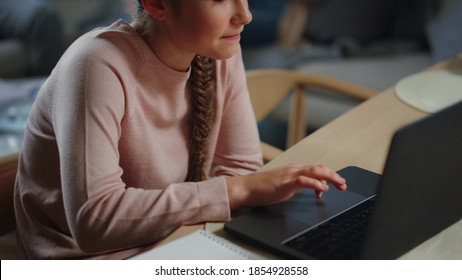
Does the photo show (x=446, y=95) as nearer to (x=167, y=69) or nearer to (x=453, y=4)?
(x=167, y=69)

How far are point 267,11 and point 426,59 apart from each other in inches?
31.6

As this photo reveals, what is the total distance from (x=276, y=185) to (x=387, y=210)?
258 millimetres

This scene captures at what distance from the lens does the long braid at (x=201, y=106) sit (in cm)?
119

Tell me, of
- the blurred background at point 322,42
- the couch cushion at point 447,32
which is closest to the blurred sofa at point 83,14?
the blurred background at point 322,42

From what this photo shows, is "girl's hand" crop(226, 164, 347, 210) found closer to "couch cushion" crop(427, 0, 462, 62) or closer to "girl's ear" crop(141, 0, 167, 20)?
"girl's ear" crop(141, 0, 167, 20)

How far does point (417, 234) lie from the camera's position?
90 cm

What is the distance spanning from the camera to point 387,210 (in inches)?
30.2

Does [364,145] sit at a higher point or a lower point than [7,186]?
higher

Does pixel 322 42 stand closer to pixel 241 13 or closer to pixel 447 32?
pixel 447 32

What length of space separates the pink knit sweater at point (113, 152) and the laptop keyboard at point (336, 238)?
14 centimetres

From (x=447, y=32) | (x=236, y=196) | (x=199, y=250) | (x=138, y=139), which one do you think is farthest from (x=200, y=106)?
(x=447, y=32)

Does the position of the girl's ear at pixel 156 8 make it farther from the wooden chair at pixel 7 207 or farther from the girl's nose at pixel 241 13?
the wooden chair at pixel 7 207

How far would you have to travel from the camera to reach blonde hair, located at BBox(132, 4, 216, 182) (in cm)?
119
